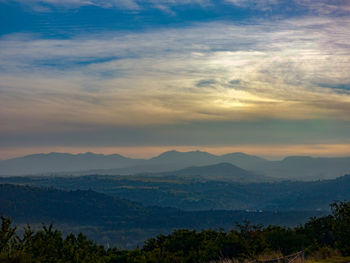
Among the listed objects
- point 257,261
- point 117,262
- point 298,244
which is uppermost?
point 257,261

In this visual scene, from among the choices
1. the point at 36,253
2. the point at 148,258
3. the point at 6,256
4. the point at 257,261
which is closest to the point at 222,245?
the point at 148,258

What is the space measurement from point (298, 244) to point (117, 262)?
2193 cm

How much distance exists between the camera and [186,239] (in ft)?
174

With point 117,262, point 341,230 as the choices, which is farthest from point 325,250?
point 117,262

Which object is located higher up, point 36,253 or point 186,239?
point 36,253

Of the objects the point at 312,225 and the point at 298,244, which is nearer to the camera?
the point at 298,244

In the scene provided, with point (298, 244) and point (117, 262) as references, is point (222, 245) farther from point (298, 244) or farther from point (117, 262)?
point (117, 262)

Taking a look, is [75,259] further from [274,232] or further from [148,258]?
[274,232]

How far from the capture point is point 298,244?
40719mm

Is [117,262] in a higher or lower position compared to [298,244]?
lower

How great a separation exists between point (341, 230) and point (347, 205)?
7233mm

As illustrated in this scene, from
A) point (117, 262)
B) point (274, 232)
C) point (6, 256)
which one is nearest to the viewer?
point (6, 256)

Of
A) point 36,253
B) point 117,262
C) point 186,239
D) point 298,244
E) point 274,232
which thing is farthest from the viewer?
point 186,239

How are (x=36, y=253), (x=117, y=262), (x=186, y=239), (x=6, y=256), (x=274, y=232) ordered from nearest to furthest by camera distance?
Result: 1. (x=6, y=256)
2. (x=36, y=253)
3. (x=274, y=232)
4. (x=117, y=262)
5. (x=186, y=239)
